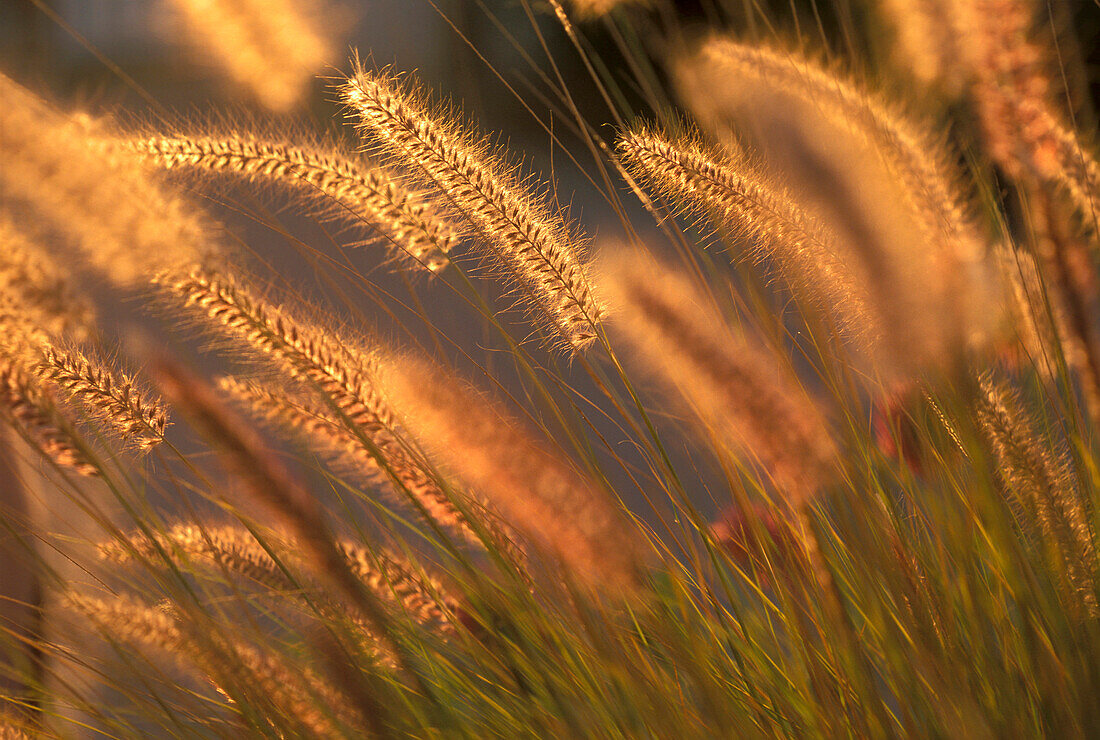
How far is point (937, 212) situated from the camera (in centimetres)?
69

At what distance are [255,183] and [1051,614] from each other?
80 centimetres

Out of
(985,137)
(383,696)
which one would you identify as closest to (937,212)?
(985,137)

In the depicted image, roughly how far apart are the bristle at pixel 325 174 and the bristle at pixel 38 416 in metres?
0.23

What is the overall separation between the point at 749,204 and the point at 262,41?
496 mm

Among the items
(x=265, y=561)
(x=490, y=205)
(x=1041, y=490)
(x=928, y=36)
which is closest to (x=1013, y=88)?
(x=928, y=36)

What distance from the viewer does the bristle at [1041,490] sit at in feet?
1.88

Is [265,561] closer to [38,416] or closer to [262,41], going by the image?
[38,416]

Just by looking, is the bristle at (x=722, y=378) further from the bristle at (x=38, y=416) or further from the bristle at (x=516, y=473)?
the bristle at (x=38, y=416)

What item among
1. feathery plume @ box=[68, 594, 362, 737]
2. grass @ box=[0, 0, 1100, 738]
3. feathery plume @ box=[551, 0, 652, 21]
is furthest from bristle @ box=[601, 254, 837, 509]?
feathery plume @ box=[68, 594, 362, 737]

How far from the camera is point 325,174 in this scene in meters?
0.66

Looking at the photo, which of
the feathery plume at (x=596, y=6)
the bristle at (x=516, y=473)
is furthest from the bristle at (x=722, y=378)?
the feathery plume at (x=596, y=6)

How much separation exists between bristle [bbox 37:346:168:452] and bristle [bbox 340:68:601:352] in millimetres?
282

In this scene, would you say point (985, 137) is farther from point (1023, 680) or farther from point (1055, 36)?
point (1023, 680)

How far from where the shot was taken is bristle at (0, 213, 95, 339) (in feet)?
1.74
